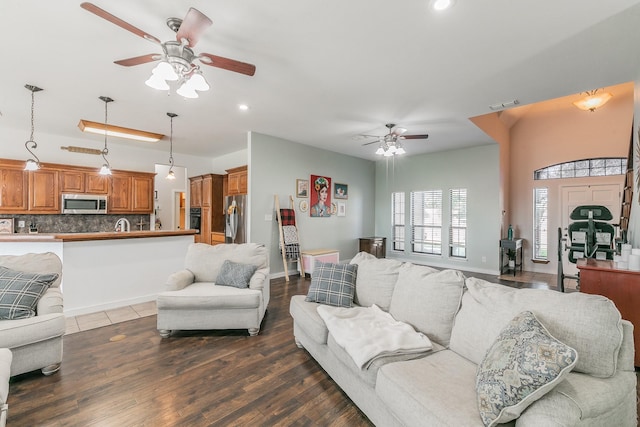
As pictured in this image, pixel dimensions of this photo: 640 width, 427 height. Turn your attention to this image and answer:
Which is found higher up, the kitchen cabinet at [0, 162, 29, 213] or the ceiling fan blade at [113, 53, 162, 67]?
the ceiling fan blade at [113, 53, 162, 67]

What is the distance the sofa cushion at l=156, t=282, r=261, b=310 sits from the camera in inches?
113

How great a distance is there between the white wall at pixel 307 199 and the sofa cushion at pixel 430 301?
145 inches

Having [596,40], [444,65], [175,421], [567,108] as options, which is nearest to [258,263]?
[175,421]

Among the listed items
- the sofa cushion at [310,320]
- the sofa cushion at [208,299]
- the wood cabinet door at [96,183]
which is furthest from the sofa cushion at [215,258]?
the wood cabinet door at [96,183]

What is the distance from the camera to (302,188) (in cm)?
612

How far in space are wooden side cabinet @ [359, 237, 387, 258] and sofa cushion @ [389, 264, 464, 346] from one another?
197 inches

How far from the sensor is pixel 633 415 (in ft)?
4.35

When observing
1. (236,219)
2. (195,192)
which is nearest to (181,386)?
(236,219)

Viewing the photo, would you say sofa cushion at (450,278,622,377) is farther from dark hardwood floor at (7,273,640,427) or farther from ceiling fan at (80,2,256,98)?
ceiling fan at (80,2,256,98)

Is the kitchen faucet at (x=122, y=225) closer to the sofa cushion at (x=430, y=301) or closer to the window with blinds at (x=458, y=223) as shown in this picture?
the sofa cushion at (x=430, y=301)

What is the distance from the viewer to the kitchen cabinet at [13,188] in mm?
4895

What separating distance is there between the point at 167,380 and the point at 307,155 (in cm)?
487

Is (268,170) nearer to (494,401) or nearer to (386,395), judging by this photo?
(386,395)

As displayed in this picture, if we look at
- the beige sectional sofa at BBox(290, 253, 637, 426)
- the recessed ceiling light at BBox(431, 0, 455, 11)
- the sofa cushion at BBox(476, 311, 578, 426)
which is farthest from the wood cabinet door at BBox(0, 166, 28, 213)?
the sofa cushion at BBox(476, 311, 578, 426)
